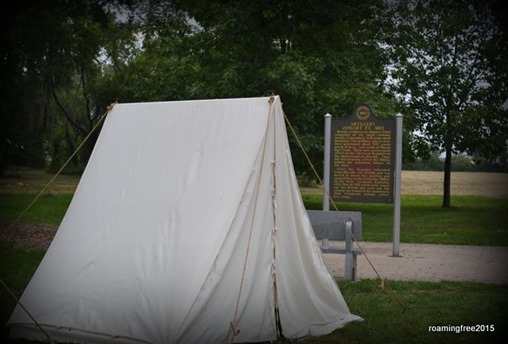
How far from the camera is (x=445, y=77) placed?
25094 mm

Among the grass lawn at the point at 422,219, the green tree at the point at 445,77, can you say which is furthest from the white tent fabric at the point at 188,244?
the green tree at the point at 445,77

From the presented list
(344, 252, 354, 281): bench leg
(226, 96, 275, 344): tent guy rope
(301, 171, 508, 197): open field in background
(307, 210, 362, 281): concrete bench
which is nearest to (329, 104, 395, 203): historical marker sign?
(307, 210, 362, 281): concrete bench

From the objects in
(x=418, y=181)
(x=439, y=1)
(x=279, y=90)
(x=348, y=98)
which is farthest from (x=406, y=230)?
(x=418, y=181)

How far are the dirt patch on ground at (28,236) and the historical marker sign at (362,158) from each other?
5.93 metres

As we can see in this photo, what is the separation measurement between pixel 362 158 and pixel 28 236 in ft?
24.5

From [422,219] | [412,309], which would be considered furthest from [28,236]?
[422,219]

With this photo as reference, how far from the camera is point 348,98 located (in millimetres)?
19672

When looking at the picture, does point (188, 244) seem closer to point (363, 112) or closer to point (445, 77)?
point (363, 112)

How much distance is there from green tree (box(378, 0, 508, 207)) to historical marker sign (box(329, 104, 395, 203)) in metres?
11.3

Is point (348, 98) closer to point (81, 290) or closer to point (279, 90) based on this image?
point (279, 90)

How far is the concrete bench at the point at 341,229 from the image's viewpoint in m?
9.68

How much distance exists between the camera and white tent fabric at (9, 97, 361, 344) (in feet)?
20.0

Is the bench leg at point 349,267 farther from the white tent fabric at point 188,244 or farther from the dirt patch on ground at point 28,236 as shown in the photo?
the dirt patch on ground at point 28,236

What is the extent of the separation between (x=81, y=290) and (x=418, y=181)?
126 feet
